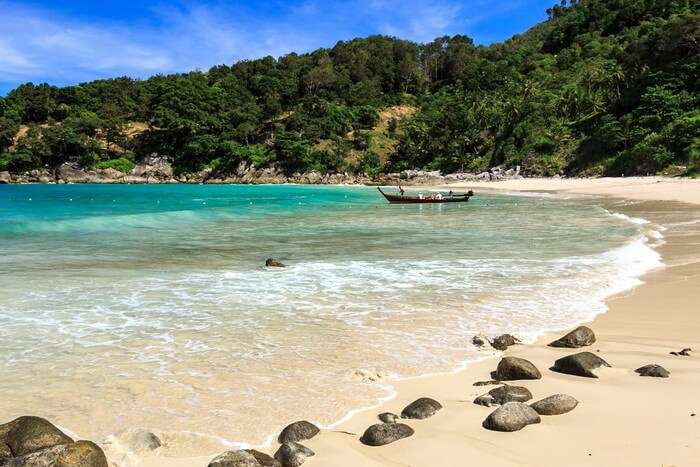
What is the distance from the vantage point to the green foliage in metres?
113

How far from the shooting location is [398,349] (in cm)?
754

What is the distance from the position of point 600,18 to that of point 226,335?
5833 inches

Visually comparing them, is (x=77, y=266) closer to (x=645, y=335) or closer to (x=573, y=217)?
(x=645, y=335)

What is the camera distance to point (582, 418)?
16.2ft

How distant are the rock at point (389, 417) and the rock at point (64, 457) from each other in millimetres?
2565

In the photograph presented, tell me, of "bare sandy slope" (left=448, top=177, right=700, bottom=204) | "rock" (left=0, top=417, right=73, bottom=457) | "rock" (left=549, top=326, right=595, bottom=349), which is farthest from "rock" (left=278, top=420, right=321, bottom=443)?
"bare sandy slope" (left=448, top=177, right=700, bottom=204)

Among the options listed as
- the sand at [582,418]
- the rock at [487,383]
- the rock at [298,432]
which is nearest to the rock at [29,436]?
the sand at [582,418]

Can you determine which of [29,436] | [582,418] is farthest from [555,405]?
[29,436]

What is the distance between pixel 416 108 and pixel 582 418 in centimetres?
12813

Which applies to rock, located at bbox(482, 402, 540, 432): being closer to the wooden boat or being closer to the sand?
the sand

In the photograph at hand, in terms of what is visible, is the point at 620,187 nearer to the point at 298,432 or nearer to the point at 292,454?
the point at 298,432

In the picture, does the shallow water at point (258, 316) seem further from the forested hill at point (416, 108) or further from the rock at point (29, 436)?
the forested hill at point (416, 108)

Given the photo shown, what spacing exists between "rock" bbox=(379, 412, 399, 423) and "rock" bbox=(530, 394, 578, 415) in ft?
4.56

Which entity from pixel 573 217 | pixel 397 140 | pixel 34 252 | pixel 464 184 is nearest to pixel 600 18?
pixel 397 140
